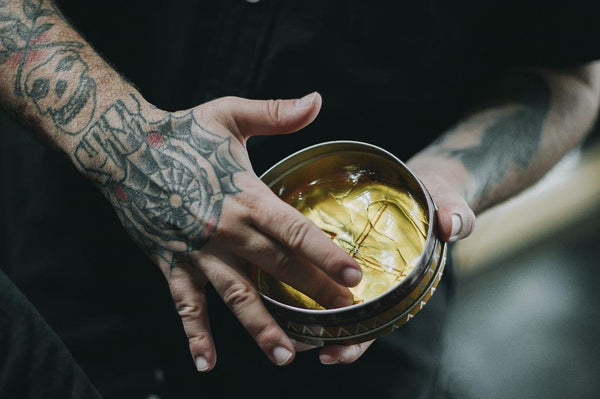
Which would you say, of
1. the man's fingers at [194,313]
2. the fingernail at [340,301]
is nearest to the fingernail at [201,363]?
the man's fingers at [194,313]

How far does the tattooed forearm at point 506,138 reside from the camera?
948 millimetres

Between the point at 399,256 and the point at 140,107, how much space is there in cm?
42

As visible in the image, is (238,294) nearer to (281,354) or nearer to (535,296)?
(281,354)

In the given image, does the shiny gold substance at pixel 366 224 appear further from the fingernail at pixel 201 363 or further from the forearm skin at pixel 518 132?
the forearm skin at pixel 518 132

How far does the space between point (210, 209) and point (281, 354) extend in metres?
0.19

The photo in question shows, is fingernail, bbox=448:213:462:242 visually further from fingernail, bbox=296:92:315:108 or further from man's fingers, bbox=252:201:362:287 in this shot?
fingernail, bbox=296:92:315:108

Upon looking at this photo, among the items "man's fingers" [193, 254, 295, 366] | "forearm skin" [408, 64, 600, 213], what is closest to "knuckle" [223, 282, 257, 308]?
"man's fingers" [193, 254, 295, 366]

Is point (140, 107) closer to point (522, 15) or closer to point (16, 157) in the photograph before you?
point (16, 157)

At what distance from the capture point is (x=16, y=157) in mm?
1081

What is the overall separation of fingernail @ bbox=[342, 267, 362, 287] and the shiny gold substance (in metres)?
0.03

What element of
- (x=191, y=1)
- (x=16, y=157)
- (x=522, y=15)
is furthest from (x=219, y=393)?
(x=522, y=15)

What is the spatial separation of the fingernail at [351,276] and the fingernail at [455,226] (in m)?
0.11

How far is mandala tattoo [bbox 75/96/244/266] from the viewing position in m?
0.66

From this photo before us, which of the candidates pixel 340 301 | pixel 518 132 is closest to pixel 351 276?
pixel 340 301
